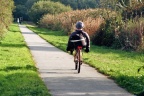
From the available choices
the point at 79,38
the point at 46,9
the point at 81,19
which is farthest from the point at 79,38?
the point at 46,9

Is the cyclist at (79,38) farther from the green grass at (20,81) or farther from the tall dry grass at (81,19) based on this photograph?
the tall dry grass at (81,19)

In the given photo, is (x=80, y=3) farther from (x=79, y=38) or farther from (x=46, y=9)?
(x=79, y=38)

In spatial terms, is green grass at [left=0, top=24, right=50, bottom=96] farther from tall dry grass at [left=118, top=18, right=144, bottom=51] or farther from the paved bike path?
tall dry grass at [left=118, top=18, right=144, bottom=51]

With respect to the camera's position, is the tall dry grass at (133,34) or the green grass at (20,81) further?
the tall dry grass at (133,34)

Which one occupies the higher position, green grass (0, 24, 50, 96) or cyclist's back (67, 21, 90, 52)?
cyclist's back (67, 21, 90, 52)

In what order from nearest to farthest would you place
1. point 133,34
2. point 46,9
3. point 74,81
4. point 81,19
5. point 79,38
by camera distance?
1. point 74,81
2. point 79,38
3. point 133,34
4. point 81,19
5. point 46,9

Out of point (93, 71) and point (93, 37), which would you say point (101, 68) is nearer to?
point (93, 71)

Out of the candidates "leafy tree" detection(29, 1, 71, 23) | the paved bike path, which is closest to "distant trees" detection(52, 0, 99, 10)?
"leafy tree" detection(29, 1, 71, 23)

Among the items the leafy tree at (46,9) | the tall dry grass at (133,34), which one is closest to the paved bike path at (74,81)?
the tall dry grass at (133,34)

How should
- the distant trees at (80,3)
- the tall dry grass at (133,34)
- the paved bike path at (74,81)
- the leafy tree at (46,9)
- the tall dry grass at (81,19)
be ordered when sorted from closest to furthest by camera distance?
the paved bike path at (74,81), the tall dry grass at (133,34), the tall dry grass at (81,19), the leafy tree at (46,9), the distant trees at (80,3)

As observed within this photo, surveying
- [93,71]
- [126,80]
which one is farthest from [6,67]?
[126,80]

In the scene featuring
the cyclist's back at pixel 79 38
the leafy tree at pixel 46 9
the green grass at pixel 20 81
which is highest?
the cyclist's back at pixel 79 38

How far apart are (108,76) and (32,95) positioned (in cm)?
422

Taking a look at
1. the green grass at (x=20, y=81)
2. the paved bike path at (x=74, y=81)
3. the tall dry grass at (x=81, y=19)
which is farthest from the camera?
the tall dry grass at (x=81, y=19)
